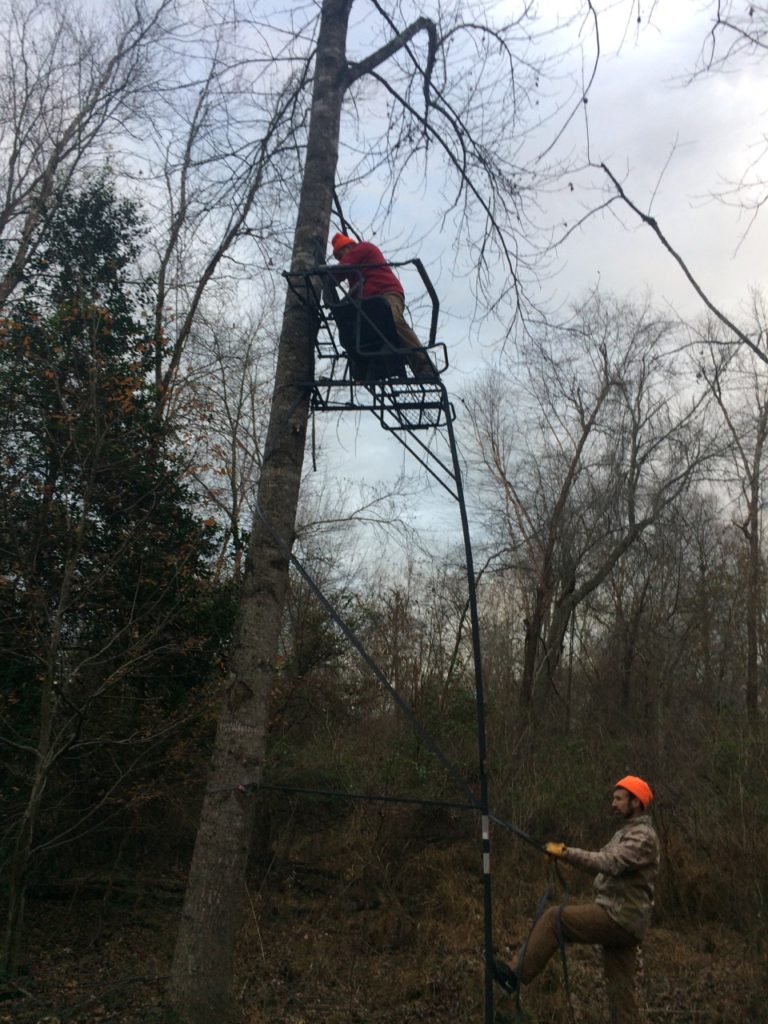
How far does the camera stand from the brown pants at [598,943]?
15.8 feet

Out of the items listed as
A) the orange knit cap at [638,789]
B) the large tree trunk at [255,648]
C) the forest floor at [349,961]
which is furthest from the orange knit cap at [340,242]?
the forest floor at [349,961]

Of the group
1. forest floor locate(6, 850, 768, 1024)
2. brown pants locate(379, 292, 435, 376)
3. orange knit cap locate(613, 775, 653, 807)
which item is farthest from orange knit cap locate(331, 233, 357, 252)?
forest floor locate(6, 850, 768, 1024)

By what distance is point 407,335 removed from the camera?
16.2 ft

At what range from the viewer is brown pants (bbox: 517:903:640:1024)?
4828 mm

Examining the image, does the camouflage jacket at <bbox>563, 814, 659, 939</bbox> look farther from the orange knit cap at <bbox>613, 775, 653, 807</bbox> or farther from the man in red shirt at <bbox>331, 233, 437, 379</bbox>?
the man in red shirt at <bbox>331, 233, 437, 379</bbox>

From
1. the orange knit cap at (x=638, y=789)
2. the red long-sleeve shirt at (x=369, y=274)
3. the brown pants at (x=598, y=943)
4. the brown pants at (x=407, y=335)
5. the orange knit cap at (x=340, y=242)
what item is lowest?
the brown pants at (x=598, y=943)

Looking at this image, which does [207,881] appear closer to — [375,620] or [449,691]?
[449,691]

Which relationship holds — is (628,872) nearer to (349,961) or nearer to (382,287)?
(382,287)

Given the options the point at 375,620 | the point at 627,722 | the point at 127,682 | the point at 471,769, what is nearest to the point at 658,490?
the point at 627,722

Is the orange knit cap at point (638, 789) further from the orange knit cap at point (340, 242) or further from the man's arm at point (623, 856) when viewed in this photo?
the orange knit cap at point (340, 242)

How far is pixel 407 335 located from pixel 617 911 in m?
3.76

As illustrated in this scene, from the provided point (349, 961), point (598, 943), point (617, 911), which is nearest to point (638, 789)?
point (617, 911)

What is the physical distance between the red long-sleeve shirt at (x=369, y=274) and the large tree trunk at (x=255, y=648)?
37 centimetres

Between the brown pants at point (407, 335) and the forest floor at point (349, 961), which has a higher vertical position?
the brown pants at point (407, 335)
